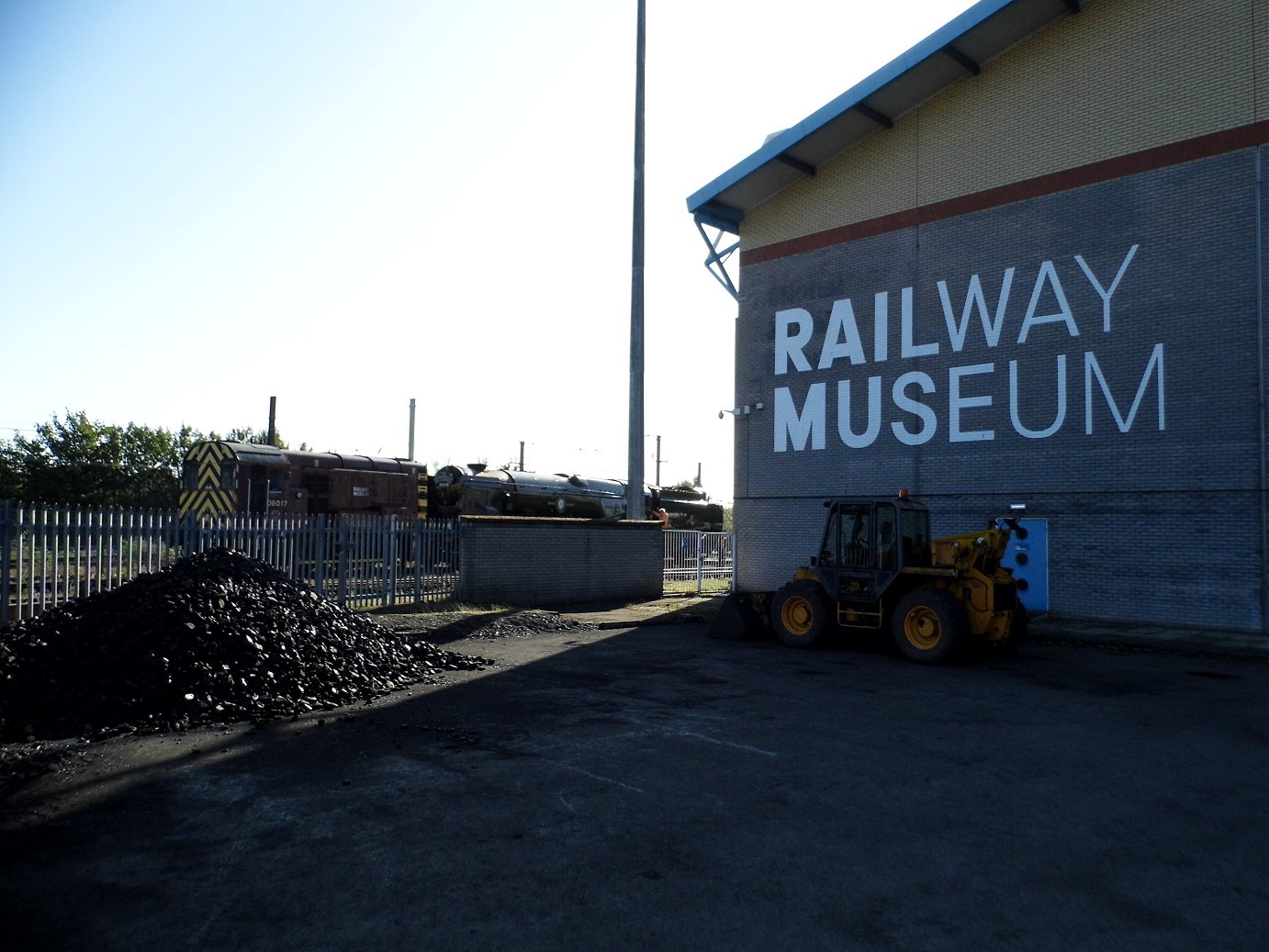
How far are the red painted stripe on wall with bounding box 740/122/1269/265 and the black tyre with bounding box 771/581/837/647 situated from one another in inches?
387

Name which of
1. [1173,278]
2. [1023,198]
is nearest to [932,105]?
[1023,198]

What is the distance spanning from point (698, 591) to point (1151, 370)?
12251 millimetres

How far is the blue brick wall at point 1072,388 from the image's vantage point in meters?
15.6

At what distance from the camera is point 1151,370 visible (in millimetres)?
16375

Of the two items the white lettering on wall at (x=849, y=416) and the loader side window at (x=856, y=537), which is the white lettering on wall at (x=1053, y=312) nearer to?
the white lettering on wall at (x=849, y=416)

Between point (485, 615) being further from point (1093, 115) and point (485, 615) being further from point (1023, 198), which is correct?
point (1093, 115)

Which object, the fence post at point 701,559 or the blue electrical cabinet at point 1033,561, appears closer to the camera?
the blue electrical cabinet at point 1033,561

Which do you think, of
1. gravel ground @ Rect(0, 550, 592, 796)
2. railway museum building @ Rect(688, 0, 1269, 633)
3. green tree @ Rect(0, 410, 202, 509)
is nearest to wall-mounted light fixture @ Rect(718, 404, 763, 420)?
railway museum building @ Rect(688, 0, 1269, 633)

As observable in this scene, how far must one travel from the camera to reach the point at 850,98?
19.6 m

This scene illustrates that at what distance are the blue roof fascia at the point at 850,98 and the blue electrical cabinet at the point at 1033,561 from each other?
975 cm

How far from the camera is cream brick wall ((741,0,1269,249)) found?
1598 cm

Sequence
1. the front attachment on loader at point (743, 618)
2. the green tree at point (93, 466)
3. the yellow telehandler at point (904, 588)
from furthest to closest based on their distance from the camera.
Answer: the green tree at point (93, 466), the front attachment on loader at point (743, 618), the yellow telehandler at point (904, 588)

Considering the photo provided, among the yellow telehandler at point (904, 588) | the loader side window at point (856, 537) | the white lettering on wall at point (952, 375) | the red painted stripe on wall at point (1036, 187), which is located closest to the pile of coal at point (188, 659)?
the yellow telehandler at point (904, 588)

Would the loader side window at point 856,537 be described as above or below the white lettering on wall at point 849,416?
below
